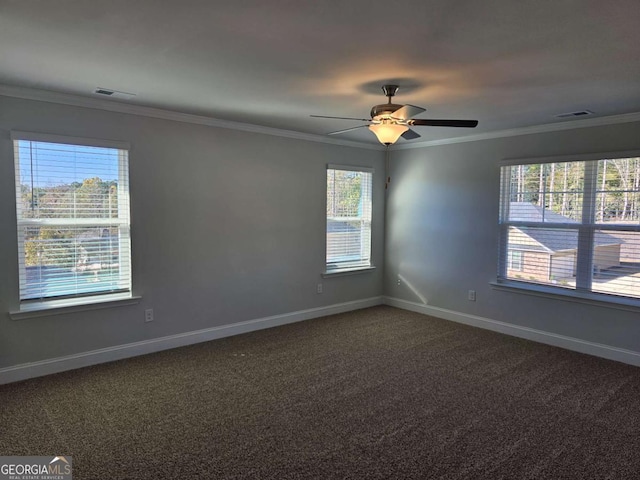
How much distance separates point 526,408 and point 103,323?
3.62 metres

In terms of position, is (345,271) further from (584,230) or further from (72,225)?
(72,225)

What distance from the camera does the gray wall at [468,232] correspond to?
4246 millimetres

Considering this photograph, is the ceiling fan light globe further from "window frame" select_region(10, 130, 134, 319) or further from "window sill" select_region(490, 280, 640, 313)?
"window sill" select_region(490, 280, 640, 313)

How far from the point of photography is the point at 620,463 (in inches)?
97.3

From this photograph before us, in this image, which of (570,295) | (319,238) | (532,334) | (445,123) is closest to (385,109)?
(445,123)

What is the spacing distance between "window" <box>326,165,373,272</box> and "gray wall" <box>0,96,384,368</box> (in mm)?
179

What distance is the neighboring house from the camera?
4.26 metres

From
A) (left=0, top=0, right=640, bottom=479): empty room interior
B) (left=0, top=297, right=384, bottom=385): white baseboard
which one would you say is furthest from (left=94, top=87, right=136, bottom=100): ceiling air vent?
(left=0, top=297, right=384, bottom=385): white baseboard

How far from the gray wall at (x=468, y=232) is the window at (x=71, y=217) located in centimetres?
363

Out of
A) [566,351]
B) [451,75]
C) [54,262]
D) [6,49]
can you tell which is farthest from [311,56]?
[566,351]

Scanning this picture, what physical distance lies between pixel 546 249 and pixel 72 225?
4755 mm

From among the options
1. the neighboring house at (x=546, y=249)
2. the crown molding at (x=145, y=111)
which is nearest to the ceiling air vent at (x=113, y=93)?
the crown molding at (x=145, y=111)

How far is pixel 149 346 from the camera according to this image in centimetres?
419

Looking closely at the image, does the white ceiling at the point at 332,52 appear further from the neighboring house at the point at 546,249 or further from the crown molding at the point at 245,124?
the neighboring house at the point at 546,249
